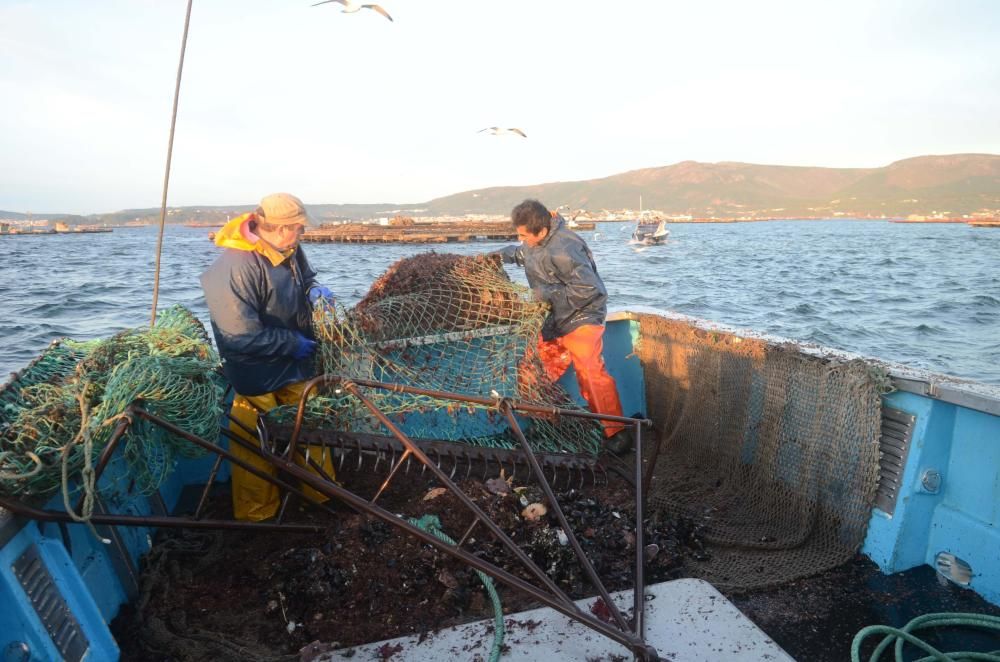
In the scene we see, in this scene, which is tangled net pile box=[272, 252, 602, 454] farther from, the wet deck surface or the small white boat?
the small white boat

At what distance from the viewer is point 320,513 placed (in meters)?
3.71

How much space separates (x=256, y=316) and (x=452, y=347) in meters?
1.74

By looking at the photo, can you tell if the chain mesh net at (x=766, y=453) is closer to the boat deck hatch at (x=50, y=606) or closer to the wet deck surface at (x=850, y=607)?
the wet deck surface at (x=850, y=607)

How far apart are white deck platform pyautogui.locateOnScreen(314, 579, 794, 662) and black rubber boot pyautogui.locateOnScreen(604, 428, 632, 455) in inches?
97.4

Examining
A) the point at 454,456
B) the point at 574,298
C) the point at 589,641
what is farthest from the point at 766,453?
the point at 589,641

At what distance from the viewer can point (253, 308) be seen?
3320 mm

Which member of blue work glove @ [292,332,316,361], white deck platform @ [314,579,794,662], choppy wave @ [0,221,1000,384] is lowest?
choppy wave @ [0,221,1000,384]

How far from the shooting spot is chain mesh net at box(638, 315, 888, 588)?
10.9 ft

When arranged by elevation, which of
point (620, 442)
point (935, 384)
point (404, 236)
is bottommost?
point (404, 236)

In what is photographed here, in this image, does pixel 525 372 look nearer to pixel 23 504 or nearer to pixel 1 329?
pixel 23 504

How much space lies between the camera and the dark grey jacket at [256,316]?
3.26 meters

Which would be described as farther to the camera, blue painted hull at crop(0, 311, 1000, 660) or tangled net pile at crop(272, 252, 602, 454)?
tangled net pile at crop(272, 252, 602, 454)

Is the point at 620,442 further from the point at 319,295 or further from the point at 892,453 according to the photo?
the point at 319,295

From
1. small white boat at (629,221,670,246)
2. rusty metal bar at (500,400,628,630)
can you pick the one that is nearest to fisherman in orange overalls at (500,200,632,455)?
rusty metal bar at (500,400,628,630)
